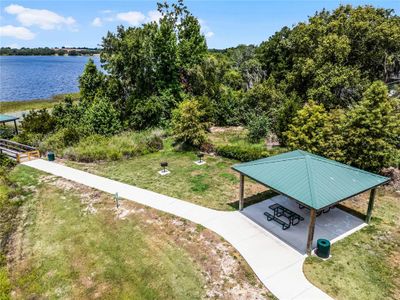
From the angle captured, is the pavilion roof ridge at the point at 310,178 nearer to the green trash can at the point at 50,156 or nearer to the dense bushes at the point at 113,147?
the dense bushes at the point at 113,147

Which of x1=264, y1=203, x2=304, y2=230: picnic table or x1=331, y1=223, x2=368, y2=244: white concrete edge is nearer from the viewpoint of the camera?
x1=331, y1=223, x2=368, y2=244: white concrete edge

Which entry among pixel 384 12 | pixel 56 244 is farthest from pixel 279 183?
pixel 384 12

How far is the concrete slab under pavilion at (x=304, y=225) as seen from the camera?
11.2 meters

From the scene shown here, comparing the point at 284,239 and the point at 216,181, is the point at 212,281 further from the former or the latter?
the point at 216,181

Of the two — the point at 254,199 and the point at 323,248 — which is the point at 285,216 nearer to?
the point at 323,248

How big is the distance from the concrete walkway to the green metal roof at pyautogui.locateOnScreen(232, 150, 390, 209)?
2114 mm

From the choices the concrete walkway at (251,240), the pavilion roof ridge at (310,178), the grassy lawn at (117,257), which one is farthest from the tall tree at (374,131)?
the grassy lawn at (117,257)

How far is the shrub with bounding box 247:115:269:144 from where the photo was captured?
76.8 feet

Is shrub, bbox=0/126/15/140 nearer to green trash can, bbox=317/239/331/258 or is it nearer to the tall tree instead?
green trash can, bbox=317/239/331/258

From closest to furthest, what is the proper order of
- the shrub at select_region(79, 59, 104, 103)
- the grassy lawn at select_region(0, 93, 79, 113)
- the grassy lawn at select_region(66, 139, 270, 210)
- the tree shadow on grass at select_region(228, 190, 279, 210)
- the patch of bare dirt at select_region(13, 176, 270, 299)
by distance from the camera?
1. the patch of bare dirt at select_region(13, 176, 270, 299)
2. the tree shadow on grass at select_region(228, 190, 279, 210)
3. the grassy lawn at select_region(66, 139, 270, 210)
4. the shrub at select_region(79, 59, 104, 103)
5. the grassy lawn at select_region(0, 93, 79, 113)

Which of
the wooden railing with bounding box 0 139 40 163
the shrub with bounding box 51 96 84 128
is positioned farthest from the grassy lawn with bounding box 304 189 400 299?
the shrub with bounding box 51 96 84 128

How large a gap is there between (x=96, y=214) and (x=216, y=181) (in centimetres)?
714

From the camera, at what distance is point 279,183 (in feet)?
36.7

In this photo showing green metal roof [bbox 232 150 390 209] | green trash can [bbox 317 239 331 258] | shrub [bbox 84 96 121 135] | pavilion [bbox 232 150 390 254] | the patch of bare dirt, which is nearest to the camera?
the patch of bare dirt
